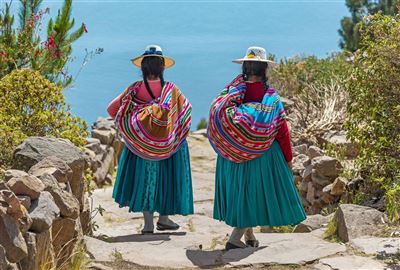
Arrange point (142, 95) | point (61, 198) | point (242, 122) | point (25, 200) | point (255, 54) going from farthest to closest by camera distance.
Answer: point (142, 95)
point (255, 54)
point (242, 122)
point (61, 198)
point (25, 200)

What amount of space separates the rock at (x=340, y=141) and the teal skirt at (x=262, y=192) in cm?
315

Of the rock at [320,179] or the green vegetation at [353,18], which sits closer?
the rock at [320,179]

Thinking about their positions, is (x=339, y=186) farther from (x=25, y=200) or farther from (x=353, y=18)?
(x=353, y=18)

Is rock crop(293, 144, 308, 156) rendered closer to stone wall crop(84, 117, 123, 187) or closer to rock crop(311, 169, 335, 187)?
rock crop(311, 169, 335, 187)

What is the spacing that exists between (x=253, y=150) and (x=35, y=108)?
2426 millimetres

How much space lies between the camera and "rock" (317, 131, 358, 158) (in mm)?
10945

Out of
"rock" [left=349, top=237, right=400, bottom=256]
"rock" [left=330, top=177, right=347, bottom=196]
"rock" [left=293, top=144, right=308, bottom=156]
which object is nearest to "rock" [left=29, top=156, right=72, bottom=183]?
"rock" [left=349, top=237, right=400, bottom=256]

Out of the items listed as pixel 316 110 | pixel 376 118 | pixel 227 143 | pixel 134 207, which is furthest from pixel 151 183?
pixel 316 110

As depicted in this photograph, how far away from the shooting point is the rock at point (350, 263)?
627cm

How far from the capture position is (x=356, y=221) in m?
7.26

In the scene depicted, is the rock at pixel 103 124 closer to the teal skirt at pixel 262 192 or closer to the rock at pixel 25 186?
the teal skirt at pixel 262 192

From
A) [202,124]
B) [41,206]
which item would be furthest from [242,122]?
[202,124]

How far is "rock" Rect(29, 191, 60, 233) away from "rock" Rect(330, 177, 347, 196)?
468 cm

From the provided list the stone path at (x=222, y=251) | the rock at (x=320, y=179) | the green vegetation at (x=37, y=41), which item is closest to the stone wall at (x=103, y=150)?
the green vegetation at (x=37, y=41)
